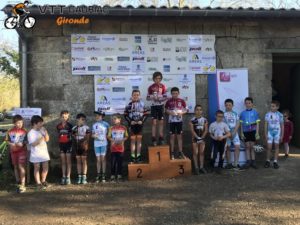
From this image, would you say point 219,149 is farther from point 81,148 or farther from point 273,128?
point 81,148

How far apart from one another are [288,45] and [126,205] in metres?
5.70

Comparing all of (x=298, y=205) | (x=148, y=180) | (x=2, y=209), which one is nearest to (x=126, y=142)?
(x=148, y=180)

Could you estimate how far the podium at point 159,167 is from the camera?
8.41 meters

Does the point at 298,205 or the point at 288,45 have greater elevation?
the point at 288,45

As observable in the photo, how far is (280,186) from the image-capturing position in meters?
7.67

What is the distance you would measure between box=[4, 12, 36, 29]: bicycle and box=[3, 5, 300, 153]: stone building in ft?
0.54

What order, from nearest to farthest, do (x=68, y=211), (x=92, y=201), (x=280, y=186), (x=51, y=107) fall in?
1. (x=68, y=211)
2. (x=92, y=201)
3. (x=280, y=186)
4. (x=51, y=107)

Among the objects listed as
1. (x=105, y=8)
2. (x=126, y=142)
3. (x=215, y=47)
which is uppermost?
(x=105, y=8)

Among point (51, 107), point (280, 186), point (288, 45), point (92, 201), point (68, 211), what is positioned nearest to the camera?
point (68, 211)

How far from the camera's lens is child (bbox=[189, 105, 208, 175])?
8.86 meters

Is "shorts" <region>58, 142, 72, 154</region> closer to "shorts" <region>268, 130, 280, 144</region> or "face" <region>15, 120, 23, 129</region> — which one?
"face" <region>15, 120, 23, 129</region>

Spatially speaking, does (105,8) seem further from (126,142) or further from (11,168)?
(11,168)

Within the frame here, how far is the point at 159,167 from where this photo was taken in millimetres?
8492

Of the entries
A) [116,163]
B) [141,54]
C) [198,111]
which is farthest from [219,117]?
[116,163]
